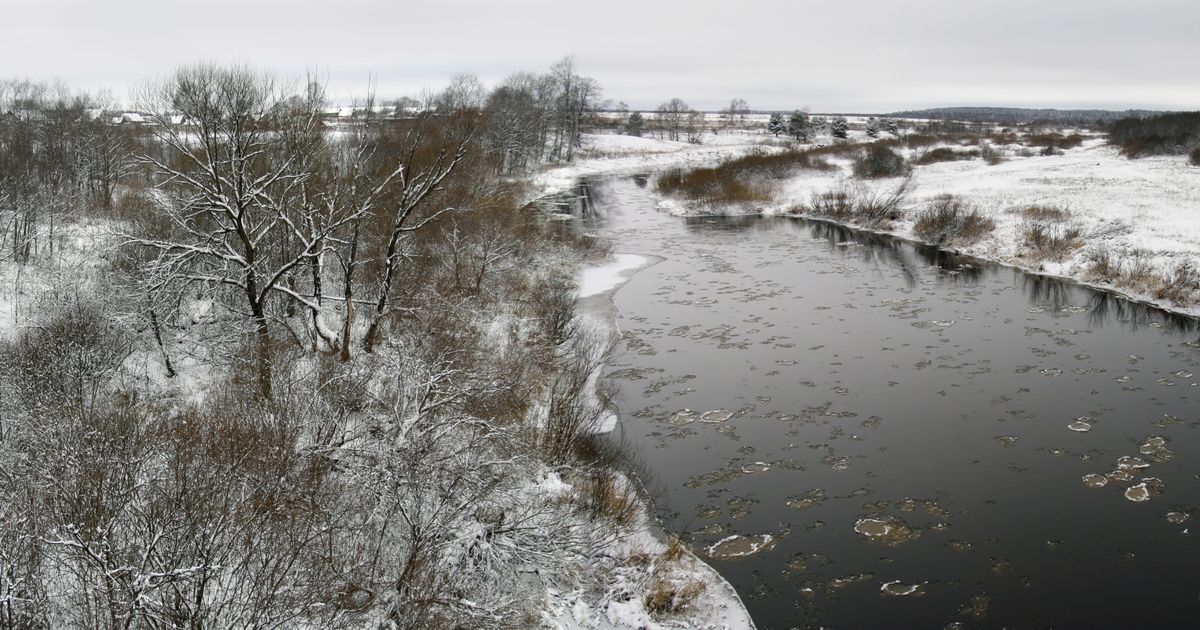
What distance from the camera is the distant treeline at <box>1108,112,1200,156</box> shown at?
5534 cm

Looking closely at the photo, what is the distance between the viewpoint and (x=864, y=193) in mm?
48469

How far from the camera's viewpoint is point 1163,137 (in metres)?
58.1

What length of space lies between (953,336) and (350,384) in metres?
16.9

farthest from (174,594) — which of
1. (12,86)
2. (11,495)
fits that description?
(12,86)

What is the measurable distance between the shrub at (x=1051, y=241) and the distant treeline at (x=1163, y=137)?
89.4ft

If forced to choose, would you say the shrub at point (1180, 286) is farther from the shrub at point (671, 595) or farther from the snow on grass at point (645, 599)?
the shrub at point (671, 595)

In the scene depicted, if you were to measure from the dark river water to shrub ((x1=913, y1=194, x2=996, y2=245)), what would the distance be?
26.9 feet

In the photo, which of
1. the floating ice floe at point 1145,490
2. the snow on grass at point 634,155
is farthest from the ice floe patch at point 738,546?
the snow on grass at point 634,155

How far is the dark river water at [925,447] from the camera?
35.7 feet

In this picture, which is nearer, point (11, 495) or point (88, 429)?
point (11, 495)

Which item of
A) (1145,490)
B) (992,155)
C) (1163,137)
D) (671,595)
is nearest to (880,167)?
(992,155)

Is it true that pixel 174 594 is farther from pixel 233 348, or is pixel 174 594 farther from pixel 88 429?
pixel 233 348

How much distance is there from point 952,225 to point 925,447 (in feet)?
81.2

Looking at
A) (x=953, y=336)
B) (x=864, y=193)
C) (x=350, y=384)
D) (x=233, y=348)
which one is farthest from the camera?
(x=864, y=193)
